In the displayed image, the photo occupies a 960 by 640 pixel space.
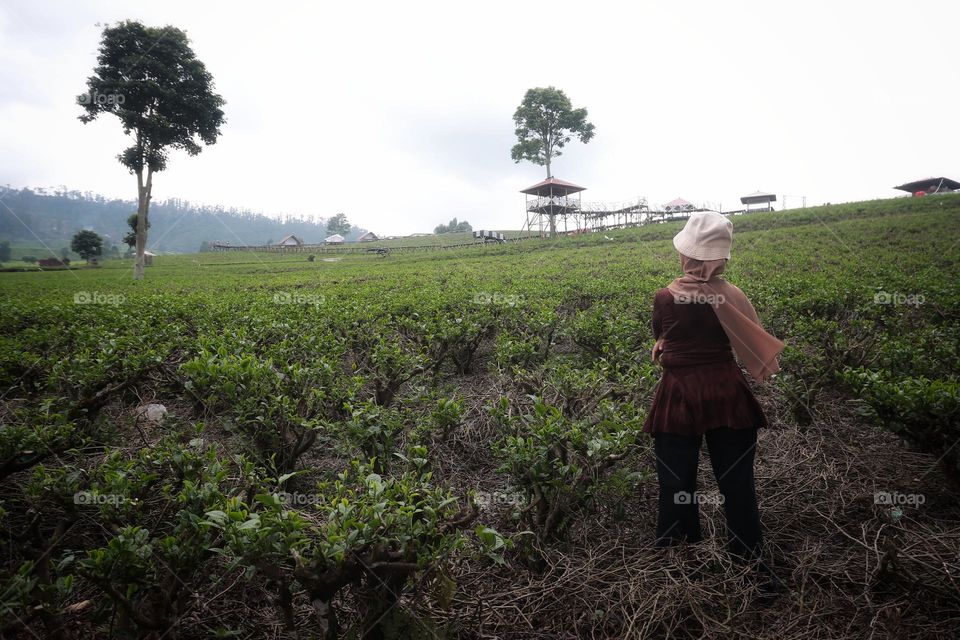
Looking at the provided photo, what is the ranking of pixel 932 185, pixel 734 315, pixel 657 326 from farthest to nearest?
pixel 932 185, pixel 657 326, pixel 734 315

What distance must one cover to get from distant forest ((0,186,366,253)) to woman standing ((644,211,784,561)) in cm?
10983

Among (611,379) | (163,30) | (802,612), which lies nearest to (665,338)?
(802,612)

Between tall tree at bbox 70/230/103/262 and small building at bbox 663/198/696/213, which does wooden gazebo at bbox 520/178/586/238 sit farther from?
tall tree at bbox 70/230/103/262

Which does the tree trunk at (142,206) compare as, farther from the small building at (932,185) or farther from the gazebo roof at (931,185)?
the gazebo roof at (931,185)

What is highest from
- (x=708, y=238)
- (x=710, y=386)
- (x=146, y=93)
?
(x=146, y=93)

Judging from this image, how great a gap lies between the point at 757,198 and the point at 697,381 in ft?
153

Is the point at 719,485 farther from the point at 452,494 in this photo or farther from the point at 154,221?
the point at 154,221

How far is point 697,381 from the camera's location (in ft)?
8.37

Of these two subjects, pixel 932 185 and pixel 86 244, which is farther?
pixel 86 244

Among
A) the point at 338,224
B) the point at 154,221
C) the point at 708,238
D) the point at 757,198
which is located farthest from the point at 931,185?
the point at 154,221

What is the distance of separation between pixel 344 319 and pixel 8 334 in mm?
4747

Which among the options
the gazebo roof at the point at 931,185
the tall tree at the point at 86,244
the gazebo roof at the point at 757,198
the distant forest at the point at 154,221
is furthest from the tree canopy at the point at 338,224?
the gazebo roof at the point at 931,185

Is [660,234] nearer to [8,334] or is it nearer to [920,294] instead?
[920,294]

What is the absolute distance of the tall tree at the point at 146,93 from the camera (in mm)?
22516
